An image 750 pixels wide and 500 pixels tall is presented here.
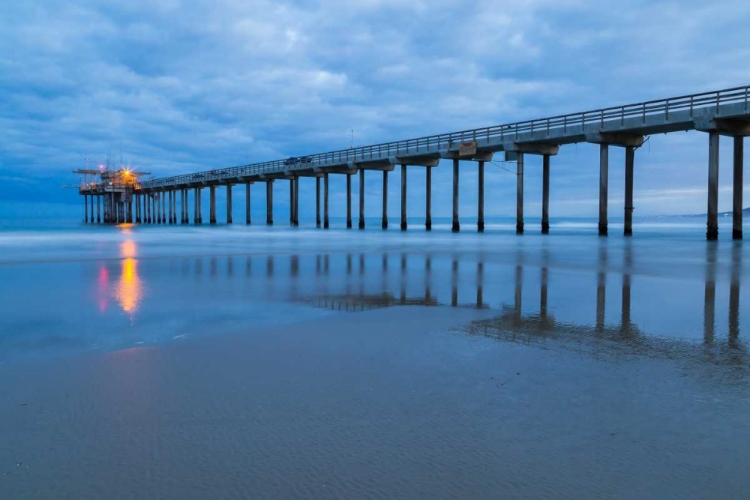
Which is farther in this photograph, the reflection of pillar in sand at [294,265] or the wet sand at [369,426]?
the reflection of pillar in sand at [294,265]

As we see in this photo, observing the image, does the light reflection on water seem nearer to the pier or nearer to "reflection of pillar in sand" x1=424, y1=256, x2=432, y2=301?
"reflection of pillar in sand" x1=424, y1=256, x2=432, y2=301

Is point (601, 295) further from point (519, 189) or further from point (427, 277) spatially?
point (519, 189)

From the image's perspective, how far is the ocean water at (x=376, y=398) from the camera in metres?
2.47

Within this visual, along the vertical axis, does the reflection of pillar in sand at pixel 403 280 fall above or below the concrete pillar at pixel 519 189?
below

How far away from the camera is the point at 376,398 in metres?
3.49

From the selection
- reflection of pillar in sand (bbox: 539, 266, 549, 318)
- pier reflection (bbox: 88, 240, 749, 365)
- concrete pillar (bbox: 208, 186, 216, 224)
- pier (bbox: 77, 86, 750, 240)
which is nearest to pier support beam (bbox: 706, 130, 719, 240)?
pier (bbox: 77, 86, 750, 240)

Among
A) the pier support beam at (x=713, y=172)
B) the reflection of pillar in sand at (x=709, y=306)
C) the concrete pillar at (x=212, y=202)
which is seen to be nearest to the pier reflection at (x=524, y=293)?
the reflection of pillar in sand at (x=709, y=306)

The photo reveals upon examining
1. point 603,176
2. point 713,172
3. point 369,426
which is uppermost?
point 603,176

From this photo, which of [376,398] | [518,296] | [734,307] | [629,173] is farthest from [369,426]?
[629,173]

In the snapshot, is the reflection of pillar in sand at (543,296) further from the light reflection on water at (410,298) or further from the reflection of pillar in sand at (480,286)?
the reflection of pillar in sand at (480,286)

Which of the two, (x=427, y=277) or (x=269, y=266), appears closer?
(x=427, y=277)

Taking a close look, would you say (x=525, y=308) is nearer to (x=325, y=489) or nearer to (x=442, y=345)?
(x=442, y=345)

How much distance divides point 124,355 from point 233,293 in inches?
152

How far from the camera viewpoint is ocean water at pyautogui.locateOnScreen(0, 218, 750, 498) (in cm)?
247
